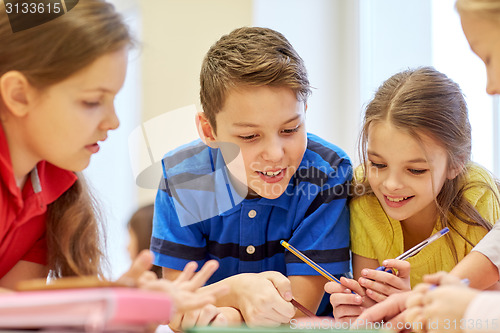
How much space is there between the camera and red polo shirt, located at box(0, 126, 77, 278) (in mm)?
682

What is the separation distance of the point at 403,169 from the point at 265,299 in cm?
29

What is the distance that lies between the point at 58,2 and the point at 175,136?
1.72 feet

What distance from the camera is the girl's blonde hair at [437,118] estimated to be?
84cm

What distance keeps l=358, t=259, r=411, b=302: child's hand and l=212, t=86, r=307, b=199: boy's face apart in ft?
0.71

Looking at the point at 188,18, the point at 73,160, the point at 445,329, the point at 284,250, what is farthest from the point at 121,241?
the point at 445,329

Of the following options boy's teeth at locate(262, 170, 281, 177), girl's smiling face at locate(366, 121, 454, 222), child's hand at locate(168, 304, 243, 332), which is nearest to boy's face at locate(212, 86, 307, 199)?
boy's teeth at locate(262, 170, 281, 177)

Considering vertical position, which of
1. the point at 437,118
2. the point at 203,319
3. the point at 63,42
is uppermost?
the point at 63,42

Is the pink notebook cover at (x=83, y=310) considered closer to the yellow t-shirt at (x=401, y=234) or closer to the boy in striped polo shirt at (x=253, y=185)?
the boy in striped polo shirt at (x=253, y=185)

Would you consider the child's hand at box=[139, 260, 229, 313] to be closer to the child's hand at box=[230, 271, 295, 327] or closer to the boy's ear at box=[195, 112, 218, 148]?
the child's hand at box=[230, 271, 295, 327]

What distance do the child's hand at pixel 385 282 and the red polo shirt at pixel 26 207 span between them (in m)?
0.44

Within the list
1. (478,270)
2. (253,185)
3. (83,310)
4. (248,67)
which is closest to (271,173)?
(253,185)

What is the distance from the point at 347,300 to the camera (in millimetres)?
737

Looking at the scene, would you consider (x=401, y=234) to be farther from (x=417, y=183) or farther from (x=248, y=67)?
(x=248, y=67)

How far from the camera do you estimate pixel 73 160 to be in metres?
0.67
